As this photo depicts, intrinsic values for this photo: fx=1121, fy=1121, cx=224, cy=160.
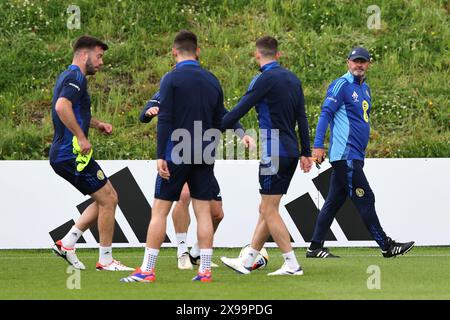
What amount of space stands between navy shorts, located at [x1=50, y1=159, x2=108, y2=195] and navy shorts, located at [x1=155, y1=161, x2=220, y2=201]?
58.7 inches

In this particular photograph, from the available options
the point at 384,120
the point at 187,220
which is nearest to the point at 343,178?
the point at 187,220

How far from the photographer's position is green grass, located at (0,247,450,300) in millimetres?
8703

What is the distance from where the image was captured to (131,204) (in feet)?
47.6

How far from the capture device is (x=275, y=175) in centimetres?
1027

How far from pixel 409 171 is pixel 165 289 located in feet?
20.8

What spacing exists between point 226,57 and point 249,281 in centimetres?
1128

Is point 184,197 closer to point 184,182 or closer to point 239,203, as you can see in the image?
point 184,182

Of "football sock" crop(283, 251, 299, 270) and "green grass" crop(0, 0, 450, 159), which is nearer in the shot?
"football sock" crop(283, 251, 299, 270)

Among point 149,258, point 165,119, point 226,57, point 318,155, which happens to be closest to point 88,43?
point 165,119

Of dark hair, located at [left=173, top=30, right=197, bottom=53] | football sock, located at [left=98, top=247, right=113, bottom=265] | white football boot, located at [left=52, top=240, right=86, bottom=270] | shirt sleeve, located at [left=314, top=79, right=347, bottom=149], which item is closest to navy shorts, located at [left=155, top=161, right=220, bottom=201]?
dark hair, located at [left=173, top=30, right=197, bottom=53]

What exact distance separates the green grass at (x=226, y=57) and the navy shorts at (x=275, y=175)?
7.48 meters

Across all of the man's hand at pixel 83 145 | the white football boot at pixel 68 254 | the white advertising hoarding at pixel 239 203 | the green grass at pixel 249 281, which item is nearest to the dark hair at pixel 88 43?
the man's hand at pixel 83 145

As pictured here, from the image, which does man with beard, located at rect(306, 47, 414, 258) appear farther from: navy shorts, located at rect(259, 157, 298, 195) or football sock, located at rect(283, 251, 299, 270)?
football sock, located at rect(283, 251, 299, 270)

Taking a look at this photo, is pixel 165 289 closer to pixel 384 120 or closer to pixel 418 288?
pixel 418 288
